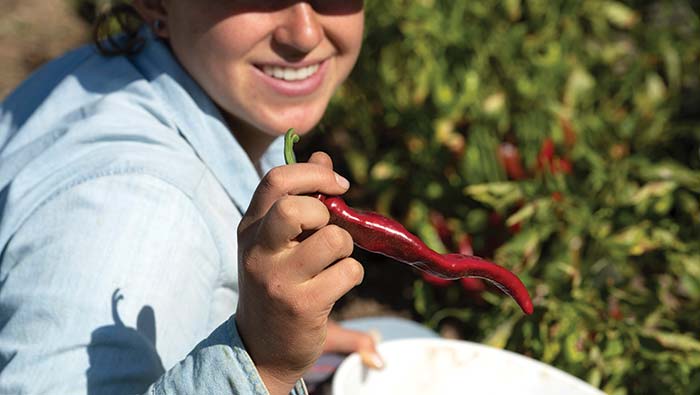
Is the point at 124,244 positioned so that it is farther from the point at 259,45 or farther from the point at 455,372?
the point at 455,372

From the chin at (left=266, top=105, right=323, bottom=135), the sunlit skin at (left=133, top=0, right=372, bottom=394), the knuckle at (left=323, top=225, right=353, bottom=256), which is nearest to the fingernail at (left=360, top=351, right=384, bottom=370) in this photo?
the sunlit skin at (left=133, top=0, right=372, bottom=394)

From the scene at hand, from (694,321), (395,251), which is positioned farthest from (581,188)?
(395,251)

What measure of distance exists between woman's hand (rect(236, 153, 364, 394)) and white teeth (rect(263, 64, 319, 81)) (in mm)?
555

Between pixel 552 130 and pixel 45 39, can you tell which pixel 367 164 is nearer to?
pixel 552 130

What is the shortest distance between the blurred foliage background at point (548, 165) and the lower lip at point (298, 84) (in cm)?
102

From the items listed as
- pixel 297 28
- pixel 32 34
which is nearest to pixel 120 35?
pixel 297 28

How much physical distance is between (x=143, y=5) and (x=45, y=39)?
3280 mm

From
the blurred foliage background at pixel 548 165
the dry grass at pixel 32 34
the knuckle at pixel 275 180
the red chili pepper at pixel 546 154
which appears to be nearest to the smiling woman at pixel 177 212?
the knuckle at pixel 275 180

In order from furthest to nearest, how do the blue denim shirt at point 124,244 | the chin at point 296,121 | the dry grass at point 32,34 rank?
the dry grass at point 32,34
the chin at point 296,121
the blue denim shirt at point 124,244

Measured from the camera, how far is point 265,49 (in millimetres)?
1733

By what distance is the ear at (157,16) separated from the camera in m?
1.92

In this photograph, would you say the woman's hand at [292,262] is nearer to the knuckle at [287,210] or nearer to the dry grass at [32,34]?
the knuckle at [287,210]

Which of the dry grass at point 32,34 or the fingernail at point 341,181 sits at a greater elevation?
the fingernail at point 341,181

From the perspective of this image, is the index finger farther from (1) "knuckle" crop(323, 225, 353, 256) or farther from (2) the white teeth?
(2) the white teeth
